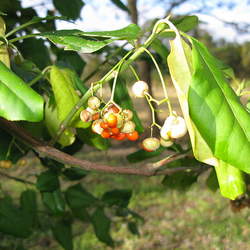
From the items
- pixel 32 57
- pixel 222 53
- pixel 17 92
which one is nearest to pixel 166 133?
pixel 17 92

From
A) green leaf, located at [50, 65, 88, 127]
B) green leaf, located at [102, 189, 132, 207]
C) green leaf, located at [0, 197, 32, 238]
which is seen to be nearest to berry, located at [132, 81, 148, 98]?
green leaf, located at [50, 65, 88, 127]

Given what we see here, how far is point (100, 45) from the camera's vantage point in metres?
0.57

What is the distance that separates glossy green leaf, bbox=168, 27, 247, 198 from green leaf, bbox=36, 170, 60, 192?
0.86m

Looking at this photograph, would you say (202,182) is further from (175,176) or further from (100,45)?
(100,45)

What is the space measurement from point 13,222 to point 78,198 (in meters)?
0.27

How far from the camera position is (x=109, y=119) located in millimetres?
698

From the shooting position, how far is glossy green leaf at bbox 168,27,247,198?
52cm

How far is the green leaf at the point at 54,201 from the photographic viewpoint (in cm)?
145

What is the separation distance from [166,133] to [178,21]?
0.32 m

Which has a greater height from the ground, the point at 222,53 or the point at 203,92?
the point at 203,92

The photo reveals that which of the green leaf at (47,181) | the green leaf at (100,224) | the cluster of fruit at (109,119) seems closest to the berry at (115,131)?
the cluster of fruit at (109,119)

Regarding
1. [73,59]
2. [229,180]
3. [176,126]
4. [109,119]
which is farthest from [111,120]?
[73,59]

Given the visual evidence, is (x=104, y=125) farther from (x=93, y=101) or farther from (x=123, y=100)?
(x=123, y=100)

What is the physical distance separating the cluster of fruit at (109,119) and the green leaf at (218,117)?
231 mm
